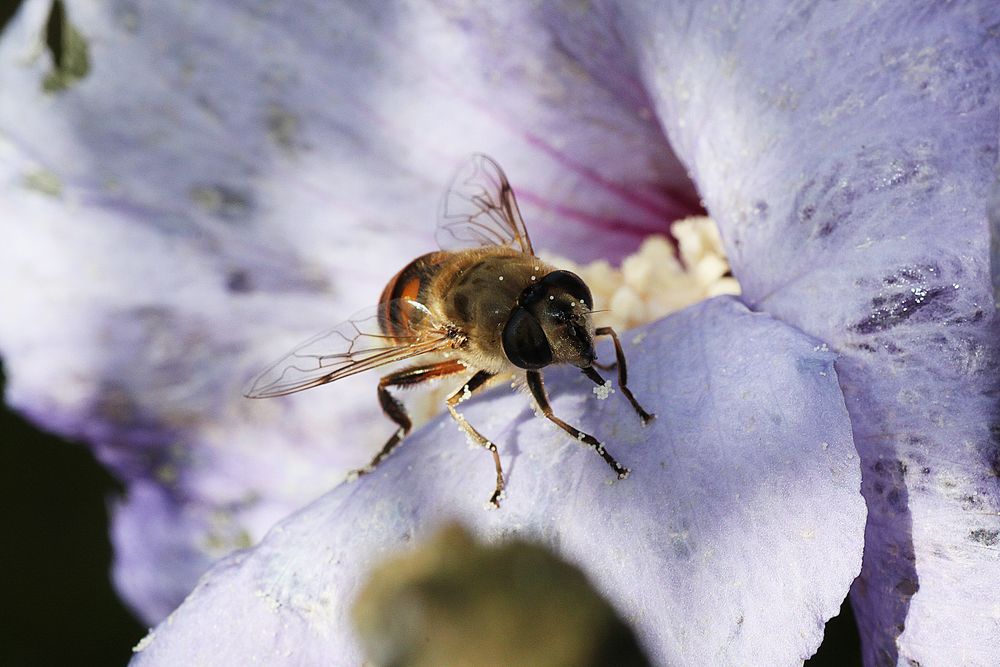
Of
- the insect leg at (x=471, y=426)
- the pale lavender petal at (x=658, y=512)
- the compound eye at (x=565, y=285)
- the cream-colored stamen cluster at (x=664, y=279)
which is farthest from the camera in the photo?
the cream-colored stamen cluster at (x=664, y=279)

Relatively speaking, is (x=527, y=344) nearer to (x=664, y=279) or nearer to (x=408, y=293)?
(x=408, y=293)

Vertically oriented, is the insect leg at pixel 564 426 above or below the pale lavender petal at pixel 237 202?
above

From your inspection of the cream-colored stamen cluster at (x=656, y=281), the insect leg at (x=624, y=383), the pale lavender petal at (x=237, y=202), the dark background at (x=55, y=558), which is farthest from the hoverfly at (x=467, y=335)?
the dark background at (x=55, y=558)

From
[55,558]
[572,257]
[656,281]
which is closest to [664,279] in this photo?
[656,281]

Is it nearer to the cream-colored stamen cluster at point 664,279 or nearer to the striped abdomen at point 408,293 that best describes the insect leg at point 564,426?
the striped abdomen at point 408,293

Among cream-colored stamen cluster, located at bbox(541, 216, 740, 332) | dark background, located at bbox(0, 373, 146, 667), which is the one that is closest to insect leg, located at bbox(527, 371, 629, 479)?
cream-colored stamen cluster, located at bbox(541, 216, 740, 332)

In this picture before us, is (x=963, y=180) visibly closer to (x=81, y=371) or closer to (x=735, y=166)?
(x=735, y=166)

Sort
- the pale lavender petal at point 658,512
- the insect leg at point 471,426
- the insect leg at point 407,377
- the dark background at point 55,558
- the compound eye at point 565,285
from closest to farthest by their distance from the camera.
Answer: the pale lavender petal at point 658,512
the insect leg at point 471,426
the compound eye at point 565,285
the insect leg at point 407,377
the dark background at point 55,558
